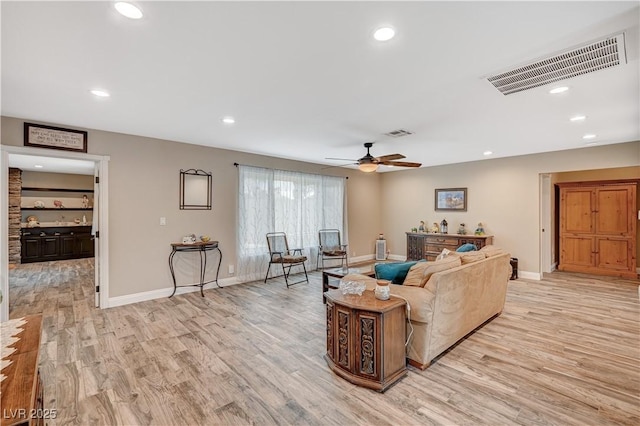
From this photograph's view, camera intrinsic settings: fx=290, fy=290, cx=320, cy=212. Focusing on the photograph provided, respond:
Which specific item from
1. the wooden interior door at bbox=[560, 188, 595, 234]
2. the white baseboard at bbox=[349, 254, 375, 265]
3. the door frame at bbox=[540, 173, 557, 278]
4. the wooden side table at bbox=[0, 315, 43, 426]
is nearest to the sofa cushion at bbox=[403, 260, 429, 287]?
the wooden side table at bbox=[0, 315, 43, 426]

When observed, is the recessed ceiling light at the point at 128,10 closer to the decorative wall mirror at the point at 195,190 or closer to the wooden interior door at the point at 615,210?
the decorative wall mirror at the point at 195,190

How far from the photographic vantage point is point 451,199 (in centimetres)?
689

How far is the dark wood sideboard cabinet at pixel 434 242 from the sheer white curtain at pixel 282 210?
66.6 inches

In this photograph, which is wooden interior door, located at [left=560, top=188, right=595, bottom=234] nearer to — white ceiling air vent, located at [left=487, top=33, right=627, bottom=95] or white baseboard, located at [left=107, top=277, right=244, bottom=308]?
white ceiling air vent, located at [left=487, top=33, right=627, bottom=95]

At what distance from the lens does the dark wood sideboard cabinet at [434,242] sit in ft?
20.0

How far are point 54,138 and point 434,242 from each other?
22.6 ft

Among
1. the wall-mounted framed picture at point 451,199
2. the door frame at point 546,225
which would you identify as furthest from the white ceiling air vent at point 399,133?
the door frame at point 546,225

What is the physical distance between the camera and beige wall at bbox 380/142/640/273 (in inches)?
203

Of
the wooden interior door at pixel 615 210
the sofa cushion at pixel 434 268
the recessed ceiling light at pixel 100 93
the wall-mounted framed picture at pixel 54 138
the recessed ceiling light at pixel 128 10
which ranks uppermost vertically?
the recessed ceiling light at pixel 100 93

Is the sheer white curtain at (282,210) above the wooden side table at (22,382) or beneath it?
above

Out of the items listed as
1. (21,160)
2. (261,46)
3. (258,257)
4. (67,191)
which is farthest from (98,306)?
(67,191)

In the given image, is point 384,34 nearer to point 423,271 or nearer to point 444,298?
point 423,271

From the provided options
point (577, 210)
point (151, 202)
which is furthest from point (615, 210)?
point (151, 202)

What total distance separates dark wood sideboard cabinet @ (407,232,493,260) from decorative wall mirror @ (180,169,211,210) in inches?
186
